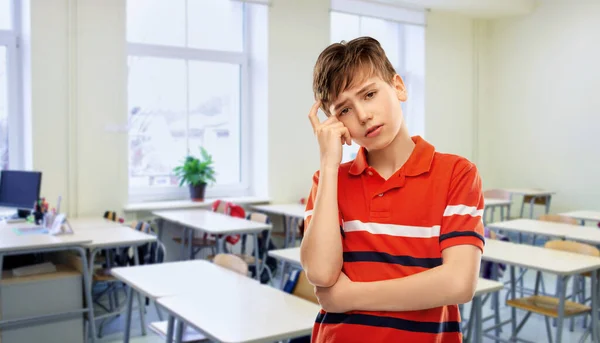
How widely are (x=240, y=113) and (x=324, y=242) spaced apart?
5683mm

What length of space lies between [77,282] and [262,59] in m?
3.51

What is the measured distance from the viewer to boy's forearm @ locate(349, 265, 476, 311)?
89 cm

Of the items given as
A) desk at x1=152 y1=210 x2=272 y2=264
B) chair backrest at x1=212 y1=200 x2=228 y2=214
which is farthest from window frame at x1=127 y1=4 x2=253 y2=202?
chair backrest at x1=212 y1=200 x2=228 y2=214

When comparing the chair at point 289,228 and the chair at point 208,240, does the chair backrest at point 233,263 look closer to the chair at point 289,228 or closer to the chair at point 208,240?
the chair at point 208,240

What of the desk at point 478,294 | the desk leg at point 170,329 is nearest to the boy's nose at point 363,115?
the desk at point 478,294

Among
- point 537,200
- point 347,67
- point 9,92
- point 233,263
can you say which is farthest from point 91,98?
point 537,200

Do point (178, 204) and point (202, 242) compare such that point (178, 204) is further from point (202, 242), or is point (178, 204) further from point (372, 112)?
point (372, 112)

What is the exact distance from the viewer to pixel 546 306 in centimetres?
341

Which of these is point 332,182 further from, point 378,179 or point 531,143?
point 531,143

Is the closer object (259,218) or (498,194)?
(259,218)

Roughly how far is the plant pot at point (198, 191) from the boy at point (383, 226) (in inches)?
195

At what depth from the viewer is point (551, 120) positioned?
7.42 metres

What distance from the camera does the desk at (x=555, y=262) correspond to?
3.00 meters

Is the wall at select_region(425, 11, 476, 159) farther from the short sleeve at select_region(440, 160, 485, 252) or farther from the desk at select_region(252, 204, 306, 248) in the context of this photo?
the short sleeve at select_region(440, 160, 485, 252)
